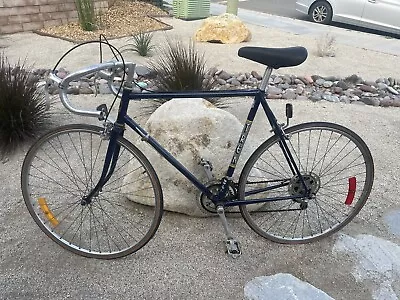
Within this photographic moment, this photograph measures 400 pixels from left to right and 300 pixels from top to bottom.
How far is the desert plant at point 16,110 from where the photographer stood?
3.48 meters

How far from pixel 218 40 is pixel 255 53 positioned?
17.5 feet

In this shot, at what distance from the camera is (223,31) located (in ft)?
23.8

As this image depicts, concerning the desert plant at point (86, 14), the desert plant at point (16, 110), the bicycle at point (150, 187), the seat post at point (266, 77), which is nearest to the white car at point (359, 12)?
the desert plant at point (86, 14)

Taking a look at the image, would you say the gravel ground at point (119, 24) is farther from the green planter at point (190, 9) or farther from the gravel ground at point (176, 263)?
→ the gravel ground at point (176, 263)

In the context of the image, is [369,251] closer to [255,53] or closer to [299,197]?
[299,197]

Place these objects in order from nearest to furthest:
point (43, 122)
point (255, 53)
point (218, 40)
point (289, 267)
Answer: point (255, 53), point (289, 267), point (43, 122), point (218, 40)

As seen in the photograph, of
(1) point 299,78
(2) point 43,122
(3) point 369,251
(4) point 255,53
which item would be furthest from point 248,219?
(1) point 299,78

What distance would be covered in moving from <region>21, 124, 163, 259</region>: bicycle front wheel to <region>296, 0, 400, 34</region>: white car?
26.0ft

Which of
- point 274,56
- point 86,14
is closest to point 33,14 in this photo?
point 86,14

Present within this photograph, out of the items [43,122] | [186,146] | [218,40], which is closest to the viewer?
[186,146]

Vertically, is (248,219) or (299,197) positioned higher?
(299,197)

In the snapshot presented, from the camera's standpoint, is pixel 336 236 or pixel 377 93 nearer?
pixel 336 236

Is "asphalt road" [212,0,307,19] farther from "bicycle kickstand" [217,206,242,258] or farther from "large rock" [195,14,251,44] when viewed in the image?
"bicycle kickstand" [217,206,242,258]

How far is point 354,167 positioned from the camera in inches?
135
